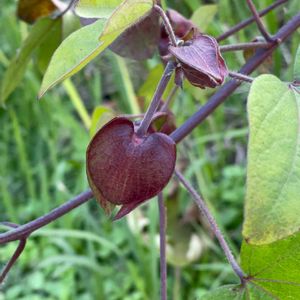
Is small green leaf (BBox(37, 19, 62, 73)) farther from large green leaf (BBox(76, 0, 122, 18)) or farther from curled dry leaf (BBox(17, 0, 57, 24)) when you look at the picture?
large green leaf (BBox(76, 0, 122, 18))

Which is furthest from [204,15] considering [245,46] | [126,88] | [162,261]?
[126,88]

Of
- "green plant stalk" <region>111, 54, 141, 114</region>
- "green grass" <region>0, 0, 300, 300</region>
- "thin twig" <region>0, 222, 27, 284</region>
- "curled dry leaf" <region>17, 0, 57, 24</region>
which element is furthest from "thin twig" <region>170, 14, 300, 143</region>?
"green plant stalk" <region>111, 54, 141, 114</region>

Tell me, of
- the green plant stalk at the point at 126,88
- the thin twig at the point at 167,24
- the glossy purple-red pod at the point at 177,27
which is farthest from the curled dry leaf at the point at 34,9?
the green plant stalk at the point at 126,88

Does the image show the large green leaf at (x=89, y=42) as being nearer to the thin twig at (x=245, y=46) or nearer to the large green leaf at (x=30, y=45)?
the thin twig at (x=245, y=46)

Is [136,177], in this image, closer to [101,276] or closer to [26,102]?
[101,276]

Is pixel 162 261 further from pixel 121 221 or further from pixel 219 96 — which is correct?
pixel 121 221

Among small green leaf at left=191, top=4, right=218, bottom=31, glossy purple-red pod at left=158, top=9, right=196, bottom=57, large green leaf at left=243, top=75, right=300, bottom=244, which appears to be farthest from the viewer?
small green leaf at left=191, top=4, right=218, bottom=31

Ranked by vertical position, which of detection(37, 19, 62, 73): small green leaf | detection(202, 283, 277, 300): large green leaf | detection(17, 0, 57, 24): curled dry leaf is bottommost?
detection(202, 283, 277, 300): large green leaf

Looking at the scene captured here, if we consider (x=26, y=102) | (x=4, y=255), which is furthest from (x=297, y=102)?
(x=26, y=102)
